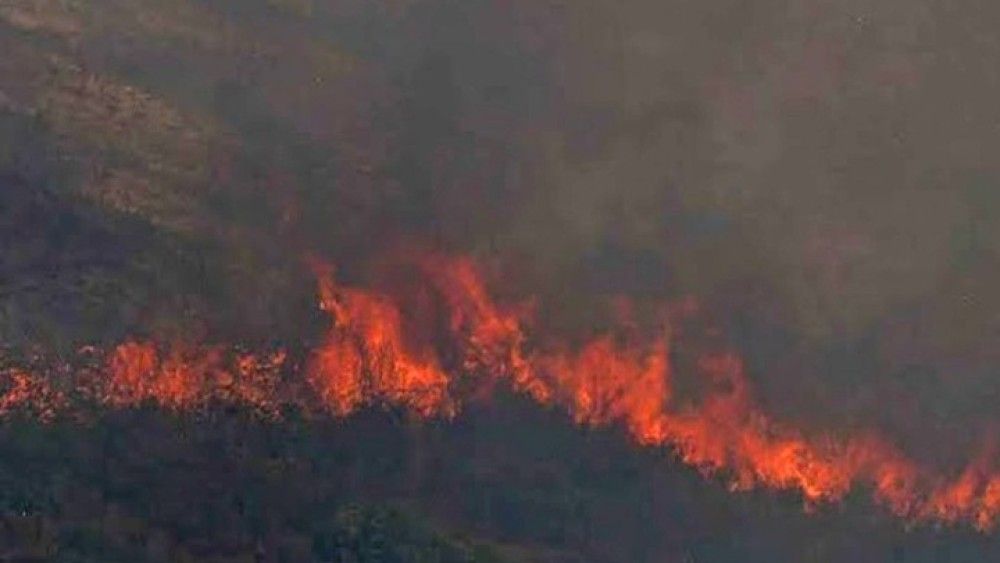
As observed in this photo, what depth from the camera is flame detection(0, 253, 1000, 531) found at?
33031 millimetres

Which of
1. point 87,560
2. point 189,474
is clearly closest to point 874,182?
point 189,474

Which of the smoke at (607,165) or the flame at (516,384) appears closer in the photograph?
the flame at (516,384)

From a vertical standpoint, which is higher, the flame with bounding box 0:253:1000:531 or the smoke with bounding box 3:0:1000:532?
the smoke with bounding box 3:0:1000:532

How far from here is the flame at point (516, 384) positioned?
33031mm

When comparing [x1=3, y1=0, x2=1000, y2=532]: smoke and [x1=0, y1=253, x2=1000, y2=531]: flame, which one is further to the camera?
[x1=3, y1=0, x2=1000, y2=532]: smoke

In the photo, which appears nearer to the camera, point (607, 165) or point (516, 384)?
point (516, 384)

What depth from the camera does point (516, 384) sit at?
3550 centimetres

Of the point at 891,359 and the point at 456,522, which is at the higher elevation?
the point at 891,359

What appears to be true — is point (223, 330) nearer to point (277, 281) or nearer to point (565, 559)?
point (277, 281)

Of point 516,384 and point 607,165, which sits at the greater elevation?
point 607,165

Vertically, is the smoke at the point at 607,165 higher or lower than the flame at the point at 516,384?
higher

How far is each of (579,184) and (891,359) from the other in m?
12.5

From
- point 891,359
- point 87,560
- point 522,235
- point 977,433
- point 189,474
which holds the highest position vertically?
point 522,235

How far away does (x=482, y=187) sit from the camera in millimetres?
39469
